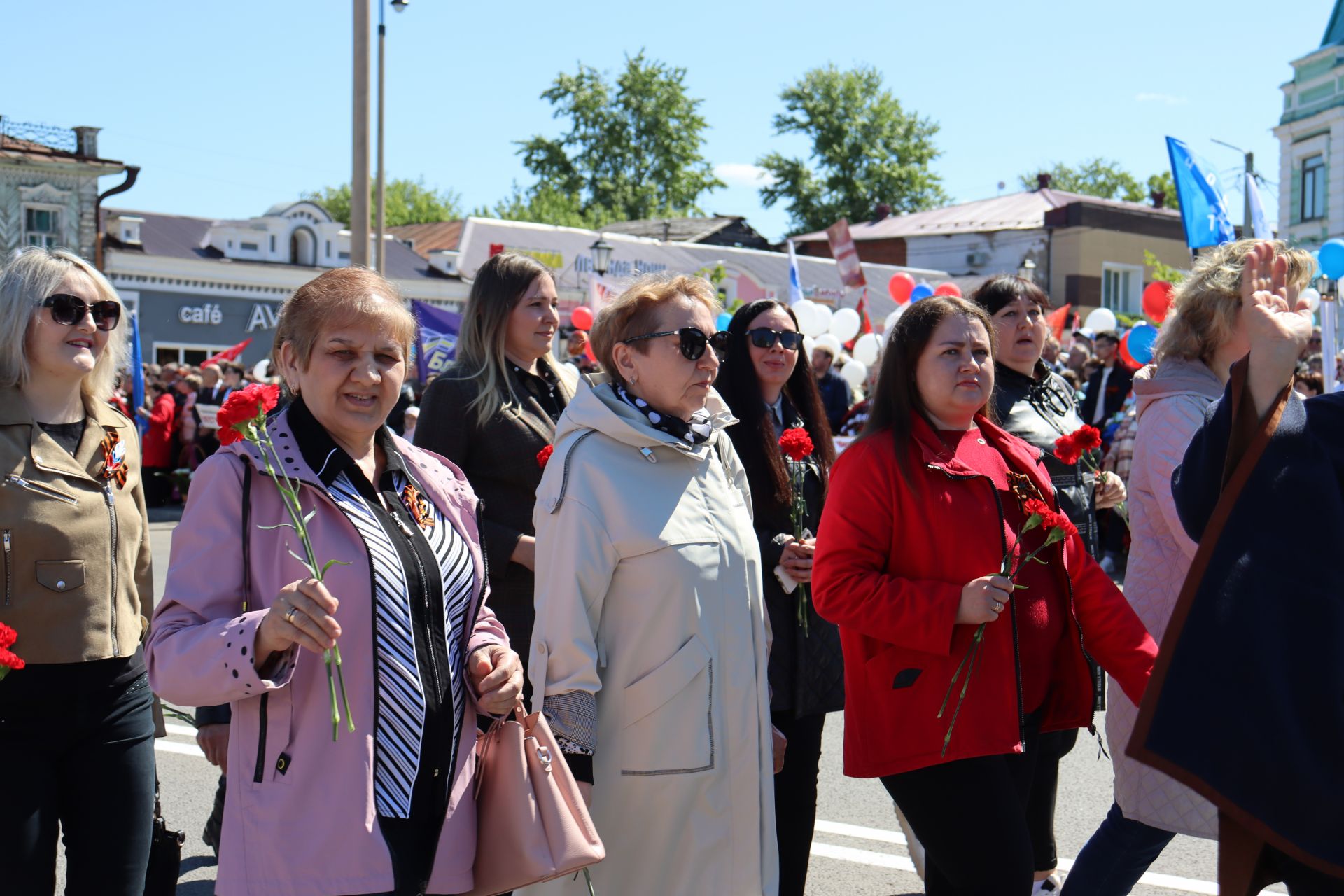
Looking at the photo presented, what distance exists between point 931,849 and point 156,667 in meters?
1.90

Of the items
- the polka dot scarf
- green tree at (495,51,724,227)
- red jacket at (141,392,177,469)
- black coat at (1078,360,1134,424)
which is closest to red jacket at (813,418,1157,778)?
the polka dot scarf

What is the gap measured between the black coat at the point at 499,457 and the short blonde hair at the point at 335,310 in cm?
135

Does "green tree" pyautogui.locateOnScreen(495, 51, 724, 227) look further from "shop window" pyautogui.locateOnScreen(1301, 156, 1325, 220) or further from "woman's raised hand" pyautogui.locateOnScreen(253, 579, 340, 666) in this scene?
"woman's raised hand" pyautogui.locateOnScreen(253, 579, 340, 666)

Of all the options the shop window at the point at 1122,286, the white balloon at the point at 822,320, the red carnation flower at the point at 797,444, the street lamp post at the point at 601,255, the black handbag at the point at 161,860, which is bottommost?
the black handbag at the point at 161,860

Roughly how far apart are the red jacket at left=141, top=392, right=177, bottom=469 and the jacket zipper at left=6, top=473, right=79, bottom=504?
15762mm

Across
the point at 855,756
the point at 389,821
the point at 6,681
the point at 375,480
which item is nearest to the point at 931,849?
the point at 855,756

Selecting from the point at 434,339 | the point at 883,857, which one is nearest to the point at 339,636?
the point at 883,857

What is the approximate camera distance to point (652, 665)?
319 centimetres

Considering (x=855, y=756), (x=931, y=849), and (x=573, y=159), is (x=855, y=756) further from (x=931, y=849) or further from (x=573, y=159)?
(x=573, y=159)

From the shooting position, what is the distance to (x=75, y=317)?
11.5 ft

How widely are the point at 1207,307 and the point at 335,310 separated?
2.54 m

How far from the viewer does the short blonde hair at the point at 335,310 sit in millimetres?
2727

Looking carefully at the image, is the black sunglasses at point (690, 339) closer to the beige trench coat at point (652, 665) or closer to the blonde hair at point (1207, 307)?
the beige trench coat at point (652, 665)

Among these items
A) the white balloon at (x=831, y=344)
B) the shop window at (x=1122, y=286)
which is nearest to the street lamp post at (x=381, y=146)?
the white balloon at (x=831, y=344)
